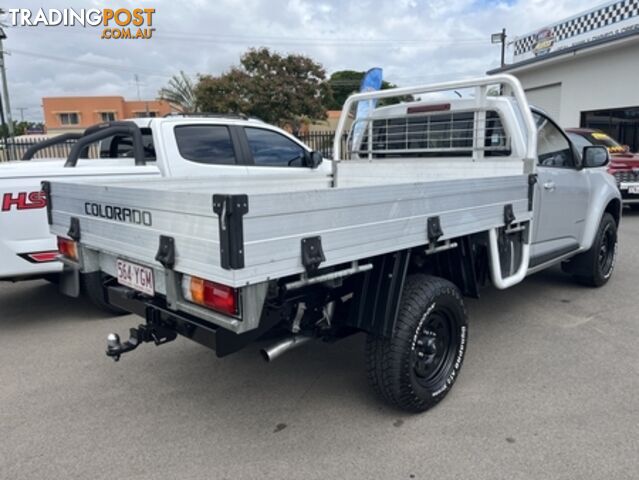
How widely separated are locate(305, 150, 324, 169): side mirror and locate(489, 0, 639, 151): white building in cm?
1297

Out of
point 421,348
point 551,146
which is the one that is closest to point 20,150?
point 551,146

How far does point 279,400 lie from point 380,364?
79 centimetres

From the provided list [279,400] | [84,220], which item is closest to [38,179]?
[84,220]

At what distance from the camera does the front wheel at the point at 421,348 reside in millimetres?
2762

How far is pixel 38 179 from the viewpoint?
4.08 metres

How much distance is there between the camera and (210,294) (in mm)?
2197

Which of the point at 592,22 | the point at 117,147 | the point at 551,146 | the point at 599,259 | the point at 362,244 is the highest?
the point at 592,22

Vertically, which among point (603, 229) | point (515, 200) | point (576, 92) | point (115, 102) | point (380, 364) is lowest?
point (380, 364)

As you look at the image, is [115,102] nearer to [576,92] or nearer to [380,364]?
[576,92]

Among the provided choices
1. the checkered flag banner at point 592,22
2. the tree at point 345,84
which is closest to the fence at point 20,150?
the checkered flag banner at point 592,22

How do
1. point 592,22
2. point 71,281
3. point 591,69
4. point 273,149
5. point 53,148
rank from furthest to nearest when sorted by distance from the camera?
point 53,148 → point 592,22 → point 591,69 → point 273,149 → point 71,281

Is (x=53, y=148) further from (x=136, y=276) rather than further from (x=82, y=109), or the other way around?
(x=82, y=109)

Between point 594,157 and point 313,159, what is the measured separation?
2934mm

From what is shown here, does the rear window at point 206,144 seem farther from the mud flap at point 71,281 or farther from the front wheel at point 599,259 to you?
the front wheel at point 599,259
